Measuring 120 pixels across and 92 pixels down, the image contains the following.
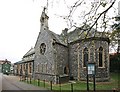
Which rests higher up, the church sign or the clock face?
the clock face

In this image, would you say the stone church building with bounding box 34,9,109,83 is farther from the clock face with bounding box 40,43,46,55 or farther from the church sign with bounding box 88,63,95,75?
the church sign with bounding box 88,63,95,75

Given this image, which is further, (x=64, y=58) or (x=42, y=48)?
(x=42, y=48)

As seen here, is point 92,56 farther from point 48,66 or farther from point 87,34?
point 87,34

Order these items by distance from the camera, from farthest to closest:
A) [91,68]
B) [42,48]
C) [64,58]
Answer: [42,48] → [64,58] → [91,68]

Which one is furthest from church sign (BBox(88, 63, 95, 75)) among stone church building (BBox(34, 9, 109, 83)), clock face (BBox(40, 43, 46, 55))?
clock face (BBox(40, 43, 46, 55))

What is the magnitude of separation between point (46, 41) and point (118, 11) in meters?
32.3

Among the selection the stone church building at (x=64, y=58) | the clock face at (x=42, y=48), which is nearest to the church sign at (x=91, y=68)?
the stone church building at (x=64, y=58)

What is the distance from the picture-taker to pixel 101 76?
35.1m

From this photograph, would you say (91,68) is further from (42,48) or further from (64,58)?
(42,48)

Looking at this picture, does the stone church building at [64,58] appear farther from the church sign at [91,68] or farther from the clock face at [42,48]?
the church sign at [91,68]

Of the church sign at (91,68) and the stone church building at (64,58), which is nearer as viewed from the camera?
the church sign at (91,68)

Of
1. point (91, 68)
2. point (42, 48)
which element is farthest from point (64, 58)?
point (91, 68)

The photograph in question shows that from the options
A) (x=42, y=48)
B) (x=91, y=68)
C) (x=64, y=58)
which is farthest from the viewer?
(x=42, y=48)

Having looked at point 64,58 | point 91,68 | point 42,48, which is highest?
point 42,48
